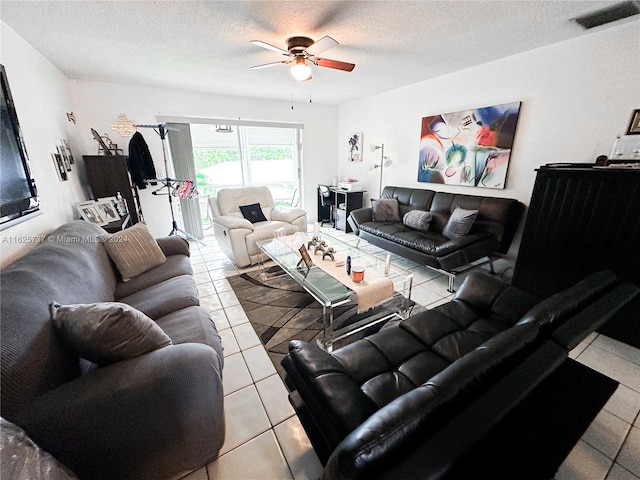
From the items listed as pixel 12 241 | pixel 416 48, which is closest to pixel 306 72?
pixel 416 48

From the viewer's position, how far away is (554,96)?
8.15 ft

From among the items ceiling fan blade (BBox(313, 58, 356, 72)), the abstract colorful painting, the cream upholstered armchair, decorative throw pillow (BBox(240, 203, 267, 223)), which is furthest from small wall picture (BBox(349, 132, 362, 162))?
ceiling fan blade (BBox(313, 58, 356, 72))

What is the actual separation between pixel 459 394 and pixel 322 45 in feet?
7.54

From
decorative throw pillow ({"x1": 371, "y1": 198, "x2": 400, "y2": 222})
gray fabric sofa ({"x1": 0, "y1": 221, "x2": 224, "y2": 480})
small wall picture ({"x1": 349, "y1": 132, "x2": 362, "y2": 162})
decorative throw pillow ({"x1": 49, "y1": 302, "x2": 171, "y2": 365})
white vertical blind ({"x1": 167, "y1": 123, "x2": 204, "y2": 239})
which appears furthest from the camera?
small wall picture ({"x1": 349, "y1": 132, "x2": 362, "y2": 162})

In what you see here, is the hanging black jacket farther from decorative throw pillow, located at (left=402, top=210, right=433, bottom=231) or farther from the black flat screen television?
decorative throw pillow, located at (left=402, top=210, right=433, bottom=231)

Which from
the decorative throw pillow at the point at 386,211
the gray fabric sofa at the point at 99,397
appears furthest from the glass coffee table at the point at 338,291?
the decorative throw pillow at the point at 386,211

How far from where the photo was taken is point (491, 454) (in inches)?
27.6

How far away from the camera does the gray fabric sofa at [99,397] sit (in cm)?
82

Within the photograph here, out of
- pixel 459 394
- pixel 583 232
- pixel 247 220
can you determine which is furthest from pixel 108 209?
pixel 583 232

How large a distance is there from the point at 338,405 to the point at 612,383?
1.26 m

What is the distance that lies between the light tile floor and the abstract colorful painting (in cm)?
192

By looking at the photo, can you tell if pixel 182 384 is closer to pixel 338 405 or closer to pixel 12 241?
pixel 338 405

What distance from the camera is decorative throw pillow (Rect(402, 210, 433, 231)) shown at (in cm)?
332

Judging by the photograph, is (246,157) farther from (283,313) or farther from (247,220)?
(283,313)
